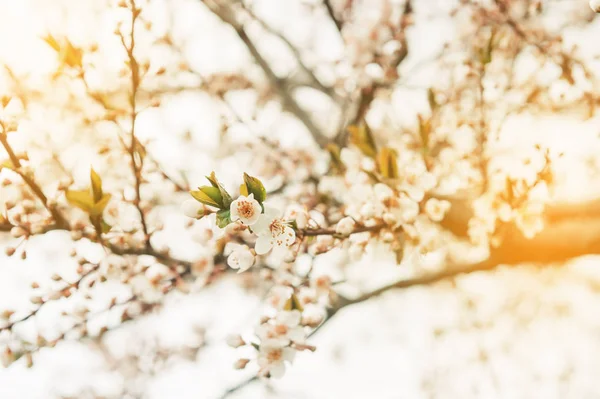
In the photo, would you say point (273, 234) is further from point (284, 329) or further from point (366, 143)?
point (366, 143)

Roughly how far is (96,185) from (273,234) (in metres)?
0.47

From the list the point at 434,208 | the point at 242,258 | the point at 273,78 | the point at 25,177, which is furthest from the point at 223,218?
the point at 273,78

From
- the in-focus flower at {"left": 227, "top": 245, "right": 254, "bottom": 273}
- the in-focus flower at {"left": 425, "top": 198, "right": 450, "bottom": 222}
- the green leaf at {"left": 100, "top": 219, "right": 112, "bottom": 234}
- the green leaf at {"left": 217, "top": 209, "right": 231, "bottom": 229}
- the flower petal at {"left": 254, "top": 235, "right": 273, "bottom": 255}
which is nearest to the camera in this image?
the green leaf at {"left": 217, "top": 209, "right": 231, "bottom": 229}

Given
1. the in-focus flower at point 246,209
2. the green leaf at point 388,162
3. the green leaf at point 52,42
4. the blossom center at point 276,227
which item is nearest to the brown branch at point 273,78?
the green leaf at point 52,42

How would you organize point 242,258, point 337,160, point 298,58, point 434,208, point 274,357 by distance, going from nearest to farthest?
point 242,258
point 274,357
point 434,208
point 337,160
point 298,58

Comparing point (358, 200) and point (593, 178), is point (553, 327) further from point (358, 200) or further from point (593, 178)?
point (358, 200)

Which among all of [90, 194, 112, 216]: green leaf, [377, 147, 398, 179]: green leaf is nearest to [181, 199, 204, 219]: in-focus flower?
[90, 194, 112, 216]: green leaf

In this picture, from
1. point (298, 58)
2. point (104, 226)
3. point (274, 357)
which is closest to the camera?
point (104, 226)

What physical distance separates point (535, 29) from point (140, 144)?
2.30m

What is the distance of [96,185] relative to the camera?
1188 millimetres

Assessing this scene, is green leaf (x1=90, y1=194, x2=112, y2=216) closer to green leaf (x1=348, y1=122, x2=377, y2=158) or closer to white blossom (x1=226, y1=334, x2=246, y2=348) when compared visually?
white blossom (x1=226, y1=334, x2=246, y2=348)

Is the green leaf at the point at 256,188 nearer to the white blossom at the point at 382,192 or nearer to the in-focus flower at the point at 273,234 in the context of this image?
the in-focus flower at the point at 273,234

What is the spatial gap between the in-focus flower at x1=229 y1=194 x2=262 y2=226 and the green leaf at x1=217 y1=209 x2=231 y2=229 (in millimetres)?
11

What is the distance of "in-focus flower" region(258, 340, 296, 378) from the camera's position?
133cm
